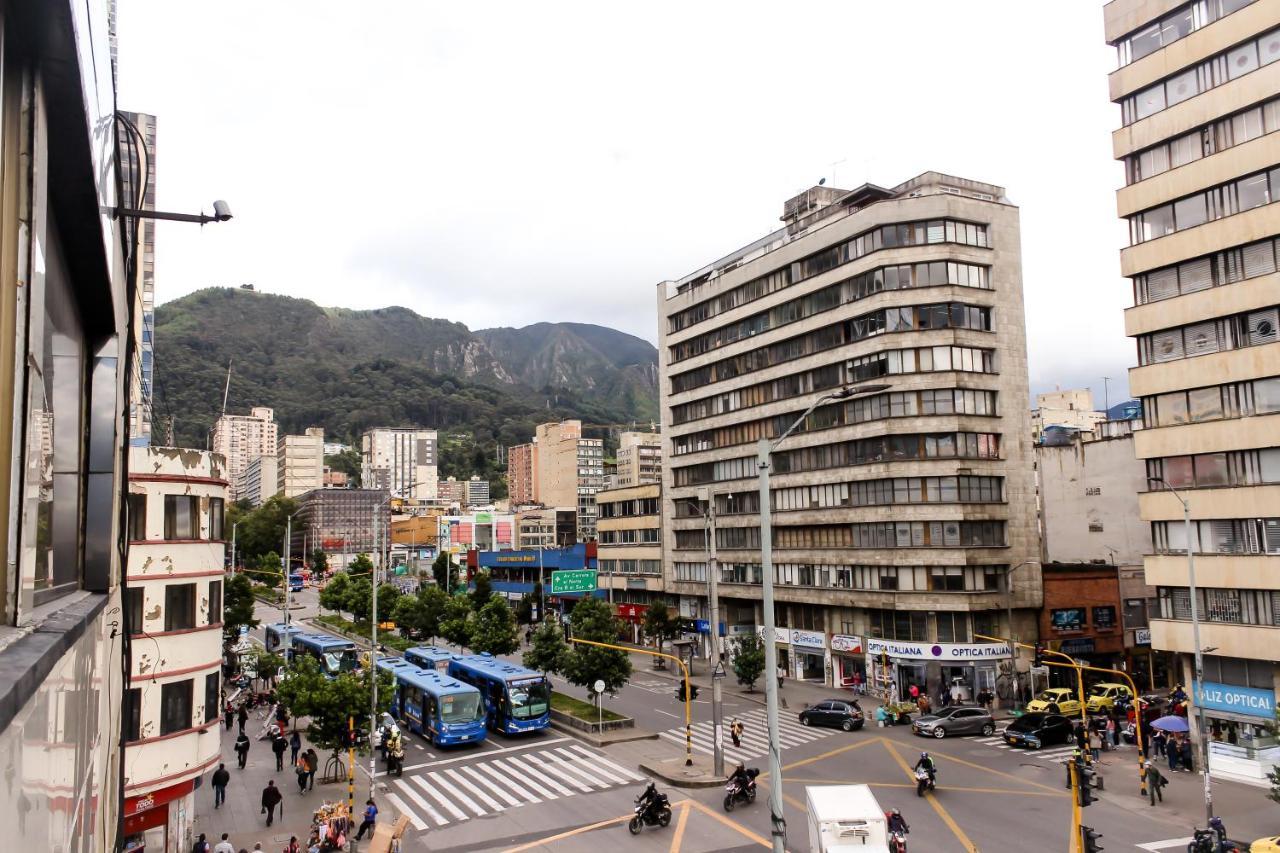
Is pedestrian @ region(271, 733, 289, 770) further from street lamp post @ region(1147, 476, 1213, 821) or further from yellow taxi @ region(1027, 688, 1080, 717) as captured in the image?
yellow taxi @ region(1027, 688, 1080, 717)

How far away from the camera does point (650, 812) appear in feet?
88.2

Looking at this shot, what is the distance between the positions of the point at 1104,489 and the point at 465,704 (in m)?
48.9

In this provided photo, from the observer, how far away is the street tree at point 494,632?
57.1 m

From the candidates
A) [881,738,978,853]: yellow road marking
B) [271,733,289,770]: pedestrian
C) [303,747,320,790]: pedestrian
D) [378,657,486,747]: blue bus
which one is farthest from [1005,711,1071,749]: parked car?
[271,733,289,770]: pedestrian

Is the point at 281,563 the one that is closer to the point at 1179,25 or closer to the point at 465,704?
the point at 465,704

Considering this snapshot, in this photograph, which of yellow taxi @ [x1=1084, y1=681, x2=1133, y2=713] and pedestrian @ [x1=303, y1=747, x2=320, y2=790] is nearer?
pedestrian @ [x1=303, y1=747, x2=320, y2=790]

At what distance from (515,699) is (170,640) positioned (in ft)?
59.7

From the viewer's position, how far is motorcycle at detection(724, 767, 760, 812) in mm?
29047

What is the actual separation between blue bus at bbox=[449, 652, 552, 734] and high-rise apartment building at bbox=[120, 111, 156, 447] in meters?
18.4

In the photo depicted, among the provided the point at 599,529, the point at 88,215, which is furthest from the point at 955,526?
the point at 88,215

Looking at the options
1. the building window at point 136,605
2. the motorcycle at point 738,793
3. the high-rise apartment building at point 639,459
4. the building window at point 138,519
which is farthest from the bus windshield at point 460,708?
the high-rise apartment building at point 639,459

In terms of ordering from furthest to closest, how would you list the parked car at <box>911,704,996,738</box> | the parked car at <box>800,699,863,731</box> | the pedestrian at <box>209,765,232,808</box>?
the parked car at <box>800,699,863,731</box>
the parked car at <box>911,704,996,738</box>
the pedestrian at <box>209,765,232,808</box>

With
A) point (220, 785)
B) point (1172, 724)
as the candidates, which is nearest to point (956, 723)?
point (1172, 724)

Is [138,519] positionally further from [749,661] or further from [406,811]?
[749,661]
